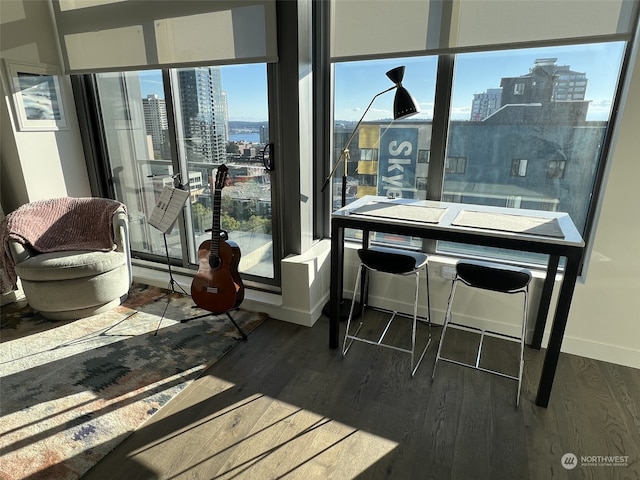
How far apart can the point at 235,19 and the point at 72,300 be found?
7.35 ft

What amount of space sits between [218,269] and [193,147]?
1193 mm

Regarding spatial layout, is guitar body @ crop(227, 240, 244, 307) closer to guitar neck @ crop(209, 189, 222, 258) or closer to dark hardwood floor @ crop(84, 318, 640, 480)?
guitar neck @ crop(209, 189, 222, 258)

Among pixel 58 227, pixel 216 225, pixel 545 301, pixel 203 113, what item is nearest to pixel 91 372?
pixel 216 225

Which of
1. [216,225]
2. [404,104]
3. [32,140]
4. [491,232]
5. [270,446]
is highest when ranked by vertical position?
[404,104]

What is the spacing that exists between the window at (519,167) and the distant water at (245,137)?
1758mm

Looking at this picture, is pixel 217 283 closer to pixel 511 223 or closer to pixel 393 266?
pixel 393 266

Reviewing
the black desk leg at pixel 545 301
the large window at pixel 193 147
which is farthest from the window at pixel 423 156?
the large window at pixel 193 147

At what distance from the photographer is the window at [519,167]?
7.63ft

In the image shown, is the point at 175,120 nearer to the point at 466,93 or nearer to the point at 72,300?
the point at 72,300

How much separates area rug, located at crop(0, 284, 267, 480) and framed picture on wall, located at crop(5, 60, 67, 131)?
150 centimetres

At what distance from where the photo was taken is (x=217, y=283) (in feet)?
8.20

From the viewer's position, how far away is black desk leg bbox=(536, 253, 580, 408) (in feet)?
5.62

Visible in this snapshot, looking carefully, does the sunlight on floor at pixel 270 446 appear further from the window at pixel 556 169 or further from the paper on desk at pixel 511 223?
the window at pixel 556 169

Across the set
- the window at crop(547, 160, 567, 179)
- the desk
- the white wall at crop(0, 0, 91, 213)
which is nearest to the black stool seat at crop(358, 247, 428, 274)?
the desk
